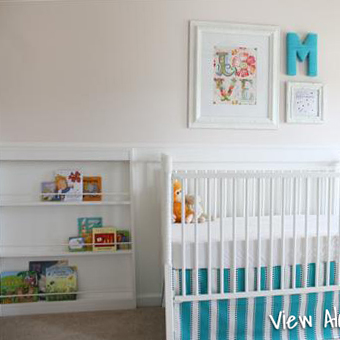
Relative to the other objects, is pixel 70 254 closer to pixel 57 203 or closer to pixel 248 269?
pixel 57 203

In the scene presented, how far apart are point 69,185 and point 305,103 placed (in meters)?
1.65

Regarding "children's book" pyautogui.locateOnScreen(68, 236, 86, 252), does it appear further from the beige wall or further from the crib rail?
the crib rail

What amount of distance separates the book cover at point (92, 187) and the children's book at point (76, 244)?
0.83 ft

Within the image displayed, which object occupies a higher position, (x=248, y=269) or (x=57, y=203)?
(x=57, y=203)

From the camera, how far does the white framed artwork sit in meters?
2.13

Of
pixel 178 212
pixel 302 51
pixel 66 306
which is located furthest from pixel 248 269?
pixel 302 51

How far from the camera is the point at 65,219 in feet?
6.84

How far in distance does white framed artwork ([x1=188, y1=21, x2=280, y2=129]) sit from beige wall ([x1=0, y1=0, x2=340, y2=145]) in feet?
0.20

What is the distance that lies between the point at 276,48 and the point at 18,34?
163cm

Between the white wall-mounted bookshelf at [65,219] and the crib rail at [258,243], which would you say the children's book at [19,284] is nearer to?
the white wall-mounted bookshelf at [65,219]

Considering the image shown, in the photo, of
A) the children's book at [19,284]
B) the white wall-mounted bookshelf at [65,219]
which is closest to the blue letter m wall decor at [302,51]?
the white wall-mounted bookshelf at [65,219]

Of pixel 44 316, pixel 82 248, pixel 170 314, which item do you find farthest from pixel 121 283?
pixel 170 314

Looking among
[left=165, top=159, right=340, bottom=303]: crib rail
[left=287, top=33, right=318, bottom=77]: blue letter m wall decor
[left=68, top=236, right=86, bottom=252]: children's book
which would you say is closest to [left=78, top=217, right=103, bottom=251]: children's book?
[left=68, top=236, right=86, bottom=252]: children's book

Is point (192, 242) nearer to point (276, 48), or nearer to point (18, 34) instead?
point (276, 48)
